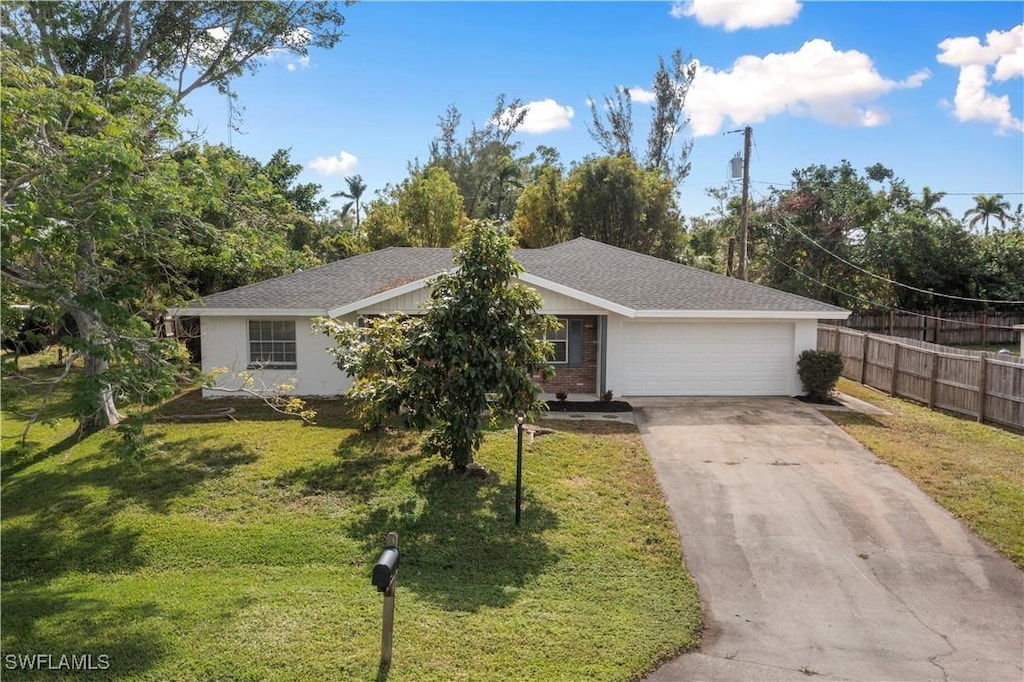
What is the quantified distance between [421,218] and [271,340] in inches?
634

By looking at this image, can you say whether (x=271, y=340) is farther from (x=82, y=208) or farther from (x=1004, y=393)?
(x=1004, y=393)

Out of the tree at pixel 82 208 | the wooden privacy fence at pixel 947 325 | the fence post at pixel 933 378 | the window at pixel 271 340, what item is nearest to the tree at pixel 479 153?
the wooden privacy fence at pixel 947 325

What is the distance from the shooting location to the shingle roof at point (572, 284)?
1577cm

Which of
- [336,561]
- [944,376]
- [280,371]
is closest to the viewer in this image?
[336,561]

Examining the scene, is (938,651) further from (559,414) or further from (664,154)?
(664,154)

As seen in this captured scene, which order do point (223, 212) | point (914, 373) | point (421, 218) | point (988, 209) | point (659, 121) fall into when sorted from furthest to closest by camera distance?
1. point (988, 209)
2. point (659, 121)
3. point (421, 218)
4. point (914, 373)
5. point (223, 212)

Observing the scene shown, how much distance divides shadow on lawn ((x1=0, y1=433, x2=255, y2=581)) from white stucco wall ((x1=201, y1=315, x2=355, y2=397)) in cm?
350

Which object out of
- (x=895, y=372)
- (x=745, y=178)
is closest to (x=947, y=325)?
(x=745, y=178)

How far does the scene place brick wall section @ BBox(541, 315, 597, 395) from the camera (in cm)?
1598

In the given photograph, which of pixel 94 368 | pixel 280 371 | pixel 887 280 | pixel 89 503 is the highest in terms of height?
pixel 887 280

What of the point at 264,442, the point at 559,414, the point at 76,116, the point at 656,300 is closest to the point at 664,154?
the point at 656,300

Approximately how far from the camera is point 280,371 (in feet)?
52.5

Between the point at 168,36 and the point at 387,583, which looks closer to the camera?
the point at 387,583

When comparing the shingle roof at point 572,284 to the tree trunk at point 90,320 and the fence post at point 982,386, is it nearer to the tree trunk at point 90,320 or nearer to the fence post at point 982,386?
the fence post at point 982,386
